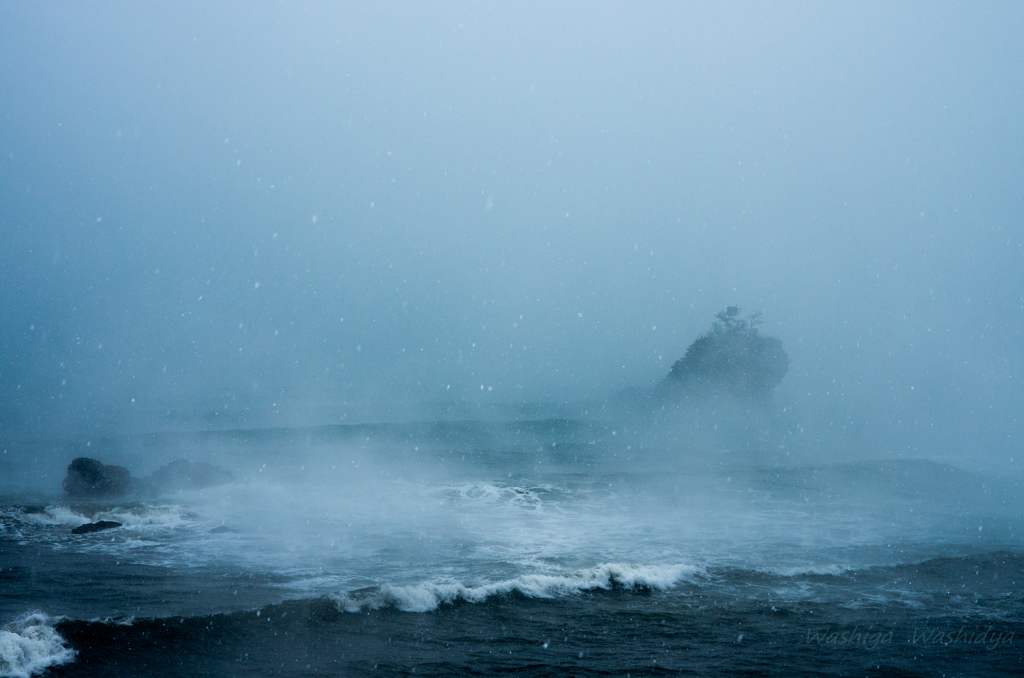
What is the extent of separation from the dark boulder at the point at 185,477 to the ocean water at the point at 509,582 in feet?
2.59

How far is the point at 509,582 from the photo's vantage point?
33.0 ft

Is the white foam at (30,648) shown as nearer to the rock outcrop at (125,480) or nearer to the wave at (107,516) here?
the wave at (107,516)

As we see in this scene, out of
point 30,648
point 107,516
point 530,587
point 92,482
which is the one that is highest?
point 92,482

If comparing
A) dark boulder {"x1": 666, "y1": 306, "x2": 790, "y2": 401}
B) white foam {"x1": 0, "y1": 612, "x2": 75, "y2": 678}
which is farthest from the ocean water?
dark boulder {"x1": 666, "y1": 306, "x2": 790, "y2": 401}

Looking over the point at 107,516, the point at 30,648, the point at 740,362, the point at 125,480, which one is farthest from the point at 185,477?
the point at 740,362

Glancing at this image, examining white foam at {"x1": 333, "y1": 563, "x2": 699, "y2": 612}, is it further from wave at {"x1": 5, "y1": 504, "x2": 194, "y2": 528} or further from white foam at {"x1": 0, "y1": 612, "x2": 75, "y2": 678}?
wave at {"x1": 5, "y1": 504, "x2": 194, "y2": 528}

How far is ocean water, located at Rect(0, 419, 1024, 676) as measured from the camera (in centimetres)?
755

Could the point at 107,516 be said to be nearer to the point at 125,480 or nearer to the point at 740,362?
the point at 125,480

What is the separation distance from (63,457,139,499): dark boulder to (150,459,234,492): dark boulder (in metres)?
1.01

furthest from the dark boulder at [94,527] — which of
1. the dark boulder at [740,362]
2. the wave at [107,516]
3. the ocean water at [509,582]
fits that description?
the dark boulder at [740,362]

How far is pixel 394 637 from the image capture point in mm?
8078

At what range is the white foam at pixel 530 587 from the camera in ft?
29.9

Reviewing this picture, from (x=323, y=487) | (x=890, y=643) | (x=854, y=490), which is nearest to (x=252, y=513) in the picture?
(x=323, y=487)

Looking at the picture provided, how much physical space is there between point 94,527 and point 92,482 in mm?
5018
